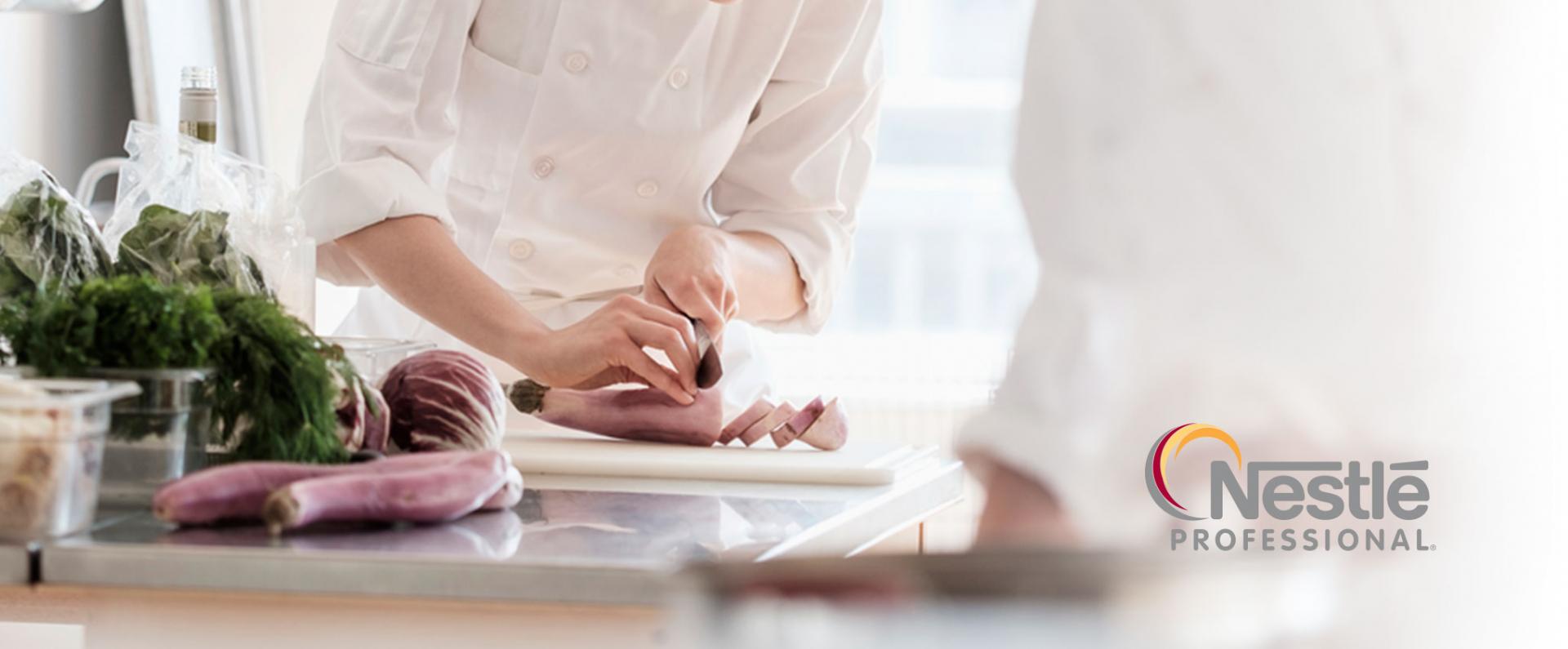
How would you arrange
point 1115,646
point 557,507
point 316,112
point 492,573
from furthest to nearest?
point 316,112 → point 557,507 → point 492,573 → point 1115,646

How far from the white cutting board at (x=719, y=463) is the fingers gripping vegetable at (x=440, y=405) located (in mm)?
144

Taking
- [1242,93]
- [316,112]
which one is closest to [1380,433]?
[1242,93]

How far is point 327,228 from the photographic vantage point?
152 centimetres

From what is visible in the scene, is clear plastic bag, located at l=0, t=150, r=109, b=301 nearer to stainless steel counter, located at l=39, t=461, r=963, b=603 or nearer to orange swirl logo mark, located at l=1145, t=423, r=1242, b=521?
stainless steel counter, located at l=39, t=461, r=963, b=603

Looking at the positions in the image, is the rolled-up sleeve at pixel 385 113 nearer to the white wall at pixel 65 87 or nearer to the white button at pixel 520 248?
the white button at pixel 520 248

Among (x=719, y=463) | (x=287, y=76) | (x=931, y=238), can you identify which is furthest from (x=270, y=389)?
(x=931, y=238)

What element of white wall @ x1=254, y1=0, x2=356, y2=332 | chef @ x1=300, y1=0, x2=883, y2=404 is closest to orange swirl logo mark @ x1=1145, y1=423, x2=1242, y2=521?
chef @ x1=300, y1=0, x2=883, y2=404

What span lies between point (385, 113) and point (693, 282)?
13.4 inches

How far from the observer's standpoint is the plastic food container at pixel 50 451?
→ 81cm

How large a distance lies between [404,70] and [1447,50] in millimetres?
1088

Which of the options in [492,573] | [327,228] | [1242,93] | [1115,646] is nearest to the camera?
[1115,646]

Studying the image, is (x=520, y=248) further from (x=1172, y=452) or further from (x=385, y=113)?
(x=1172, y=452)

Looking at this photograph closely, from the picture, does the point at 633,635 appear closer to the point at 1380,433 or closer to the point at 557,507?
the point at 557,507

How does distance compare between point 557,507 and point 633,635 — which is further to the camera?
point 557,507
